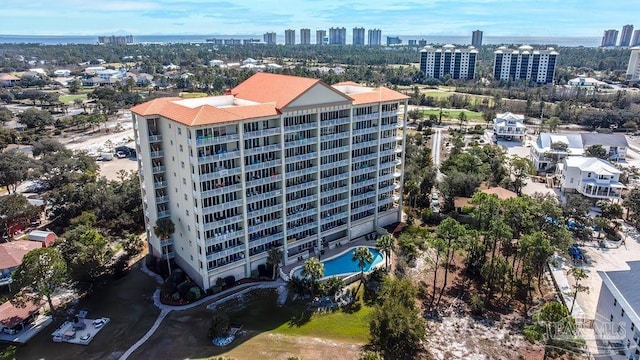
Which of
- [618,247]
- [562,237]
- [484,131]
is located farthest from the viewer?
[484,131]

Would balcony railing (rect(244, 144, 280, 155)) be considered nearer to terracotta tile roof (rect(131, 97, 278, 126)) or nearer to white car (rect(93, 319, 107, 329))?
terracotta tile roof (rect(131, 97, 278, 126))

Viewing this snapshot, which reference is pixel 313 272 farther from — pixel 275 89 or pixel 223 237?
pixel 275 89

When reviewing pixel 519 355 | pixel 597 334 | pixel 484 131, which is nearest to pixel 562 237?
pixel 597 334

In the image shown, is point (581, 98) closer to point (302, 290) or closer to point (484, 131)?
point (484, 131)

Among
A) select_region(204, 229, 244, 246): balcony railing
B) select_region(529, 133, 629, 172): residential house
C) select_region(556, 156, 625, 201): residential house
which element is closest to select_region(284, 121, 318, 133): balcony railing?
select_region(204, 229, 244, 246): balcony railing

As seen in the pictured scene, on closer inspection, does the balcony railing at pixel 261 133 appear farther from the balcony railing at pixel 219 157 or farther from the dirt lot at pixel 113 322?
the dirt lot at pixel 113 322

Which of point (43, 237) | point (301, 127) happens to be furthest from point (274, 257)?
point (43, 237)
